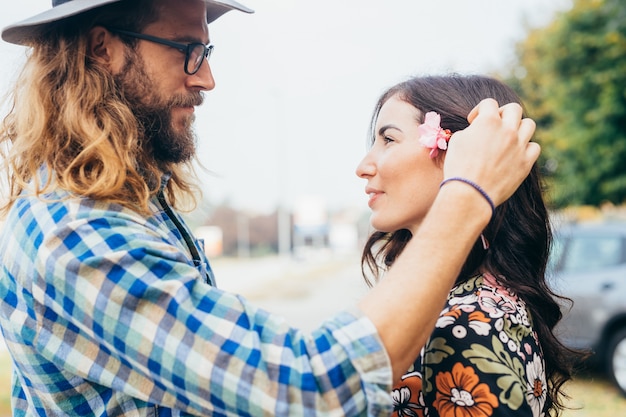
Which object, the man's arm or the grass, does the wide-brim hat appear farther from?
the grass

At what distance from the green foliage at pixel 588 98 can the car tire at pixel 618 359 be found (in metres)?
9.73

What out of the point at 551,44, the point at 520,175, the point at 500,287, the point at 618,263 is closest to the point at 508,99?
the point at 500,287

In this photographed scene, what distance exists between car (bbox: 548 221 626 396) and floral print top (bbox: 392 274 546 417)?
5.17 m

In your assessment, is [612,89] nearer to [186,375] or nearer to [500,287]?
[500,287]

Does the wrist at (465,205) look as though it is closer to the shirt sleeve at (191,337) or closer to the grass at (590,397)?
the shirt sleeve at (191,337)

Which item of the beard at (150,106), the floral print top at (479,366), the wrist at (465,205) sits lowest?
the floral print top at (479,366)

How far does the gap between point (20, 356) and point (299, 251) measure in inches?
1837

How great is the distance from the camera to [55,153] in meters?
1.40

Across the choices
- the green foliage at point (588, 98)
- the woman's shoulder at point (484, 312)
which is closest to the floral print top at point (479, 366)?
the woman's shoulder at point (484, 312)

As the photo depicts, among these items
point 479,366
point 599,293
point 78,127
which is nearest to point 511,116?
point 479,366

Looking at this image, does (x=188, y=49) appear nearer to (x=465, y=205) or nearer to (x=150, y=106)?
(x=150, y=106)

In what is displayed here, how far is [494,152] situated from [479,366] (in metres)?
0.55

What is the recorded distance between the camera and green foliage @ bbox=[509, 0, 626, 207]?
53.1 feet

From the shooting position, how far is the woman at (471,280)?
58.7 inches
